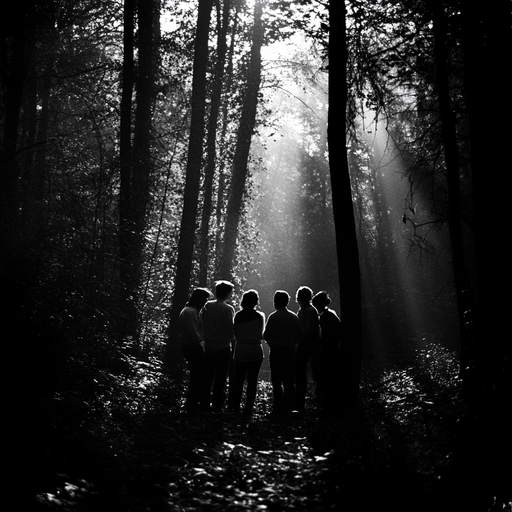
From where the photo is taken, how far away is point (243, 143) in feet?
76.3

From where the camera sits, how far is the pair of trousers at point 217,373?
1118 cm

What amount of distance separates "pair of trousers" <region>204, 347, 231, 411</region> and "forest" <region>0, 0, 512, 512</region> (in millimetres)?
445

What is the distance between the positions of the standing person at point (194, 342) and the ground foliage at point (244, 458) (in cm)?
59

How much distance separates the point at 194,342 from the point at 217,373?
0.77 m

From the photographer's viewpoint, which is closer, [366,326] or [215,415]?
[215,415]

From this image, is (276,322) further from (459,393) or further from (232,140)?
(232,140)

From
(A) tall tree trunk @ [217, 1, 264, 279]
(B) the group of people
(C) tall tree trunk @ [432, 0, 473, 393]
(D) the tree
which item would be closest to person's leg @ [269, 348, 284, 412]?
(B) the group of people

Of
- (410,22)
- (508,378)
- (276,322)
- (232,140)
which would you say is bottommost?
(508,378)

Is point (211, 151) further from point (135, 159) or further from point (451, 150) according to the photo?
point (451, 150)

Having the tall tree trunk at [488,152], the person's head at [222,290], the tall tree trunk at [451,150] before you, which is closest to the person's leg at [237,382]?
the person's head at [222,290]

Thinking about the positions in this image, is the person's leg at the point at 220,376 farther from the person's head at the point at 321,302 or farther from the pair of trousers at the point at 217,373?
the person's head at the point at 321,302

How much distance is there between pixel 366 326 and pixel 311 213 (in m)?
18.3

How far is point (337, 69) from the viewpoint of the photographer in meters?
11.3

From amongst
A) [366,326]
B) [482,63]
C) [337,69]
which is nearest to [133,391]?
[337,69]
